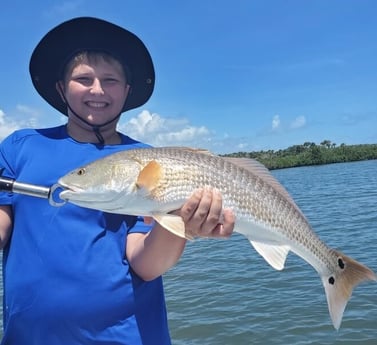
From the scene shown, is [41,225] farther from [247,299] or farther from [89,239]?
[247,299]

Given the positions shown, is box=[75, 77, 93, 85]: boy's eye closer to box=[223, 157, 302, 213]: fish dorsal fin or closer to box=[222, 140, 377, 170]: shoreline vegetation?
box=[223, 157, 302, 213]: fish dorsal fin

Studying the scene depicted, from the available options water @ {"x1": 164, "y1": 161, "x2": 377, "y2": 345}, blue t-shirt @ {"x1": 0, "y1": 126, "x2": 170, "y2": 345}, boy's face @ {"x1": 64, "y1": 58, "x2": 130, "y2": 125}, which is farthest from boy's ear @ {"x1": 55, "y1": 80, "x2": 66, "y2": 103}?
water @ {"x1": 164, "y1": 161, "x2": 377, "y2": 345}

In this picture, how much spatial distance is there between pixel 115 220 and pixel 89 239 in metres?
0.22

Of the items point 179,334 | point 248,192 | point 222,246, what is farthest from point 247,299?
point 248,192

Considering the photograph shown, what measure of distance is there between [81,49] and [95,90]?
1.12 ft

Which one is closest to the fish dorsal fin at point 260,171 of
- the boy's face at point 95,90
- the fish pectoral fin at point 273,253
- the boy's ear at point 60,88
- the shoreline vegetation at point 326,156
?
the fish pectoral fin at point 273,253

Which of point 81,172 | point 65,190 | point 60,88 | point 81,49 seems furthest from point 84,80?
point 65,190

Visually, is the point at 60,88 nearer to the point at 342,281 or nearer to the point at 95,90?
the point at 95,90

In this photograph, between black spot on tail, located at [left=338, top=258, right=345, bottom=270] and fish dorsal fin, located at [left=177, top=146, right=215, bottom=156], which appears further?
black spot on tail, located at [left=338, top=258, right=345, bottom=270]

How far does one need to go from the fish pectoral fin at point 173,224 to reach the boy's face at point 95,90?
0.74m

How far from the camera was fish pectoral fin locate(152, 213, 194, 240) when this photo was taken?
232 cm

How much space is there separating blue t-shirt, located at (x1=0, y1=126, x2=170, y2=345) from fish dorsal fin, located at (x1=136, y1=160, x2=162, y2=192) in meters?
0.26

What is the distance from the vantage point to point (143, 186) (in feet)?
8.20

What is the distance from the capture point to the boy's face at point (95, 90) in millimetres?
2711
